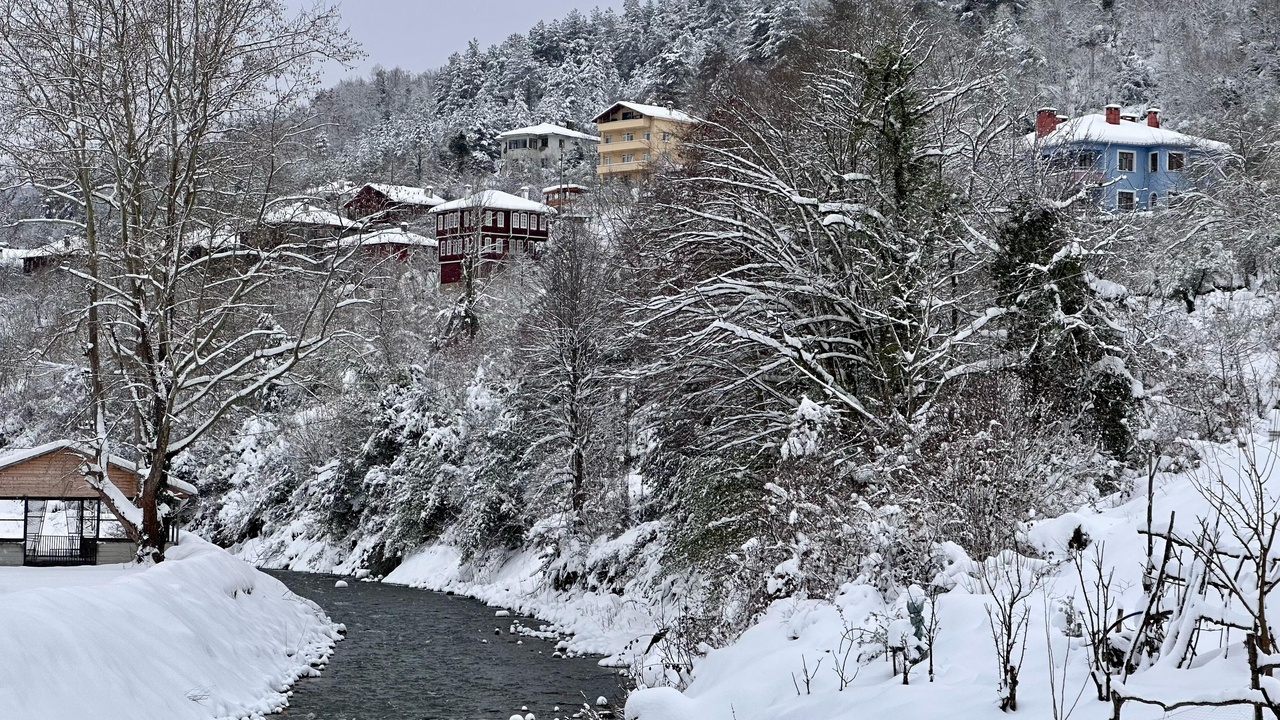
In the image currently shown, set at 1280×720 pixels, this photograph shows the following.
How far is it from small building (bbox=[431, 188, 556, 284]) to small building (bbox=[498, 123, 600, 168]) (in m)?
25.4

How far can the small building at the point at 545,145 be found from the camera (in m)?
92.8

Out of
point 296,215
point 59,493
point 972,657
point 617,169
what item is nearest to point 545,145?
point 617,169

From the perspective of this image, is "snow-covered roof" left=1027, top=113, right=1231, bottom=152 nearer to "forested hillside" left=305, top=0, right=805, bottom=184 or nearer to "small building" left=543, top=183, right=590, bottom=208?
"small building" left=543, top=183, right=590, bottom=208

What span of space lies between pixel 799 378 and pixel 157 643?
34.6 ft

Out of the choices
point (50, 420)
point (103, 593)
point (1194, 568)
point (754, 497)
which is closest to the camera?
point (1194, 568)

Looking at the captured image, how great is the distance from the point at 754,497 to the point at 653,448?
785cm

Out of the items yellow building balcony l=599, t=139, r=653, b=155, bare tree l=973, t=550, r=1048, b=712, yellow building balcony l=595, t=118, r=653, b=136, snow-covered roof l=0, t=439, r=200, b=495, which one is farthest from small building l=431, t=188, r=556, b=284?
bare tree l=973, t=550, r=1048, b=712

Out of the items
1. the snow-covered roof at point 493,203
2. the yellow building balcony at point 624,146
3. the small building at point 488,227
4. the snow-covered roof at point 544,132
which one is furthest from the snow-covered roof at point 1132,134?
the snow-covered roof at point 544,132

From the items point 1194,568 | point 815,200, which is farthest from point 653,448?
point 1194,568

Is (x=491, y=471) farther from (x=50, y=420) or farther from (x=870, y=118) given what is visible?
(x=50, y=420)

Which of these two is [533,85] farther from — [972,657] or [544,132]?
[972,657]

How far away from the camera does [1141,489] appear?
11695 millimetres

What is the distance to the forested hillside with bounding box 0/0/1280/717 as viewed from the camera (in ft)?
37.8

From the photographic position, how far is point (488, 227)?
6550 cm
